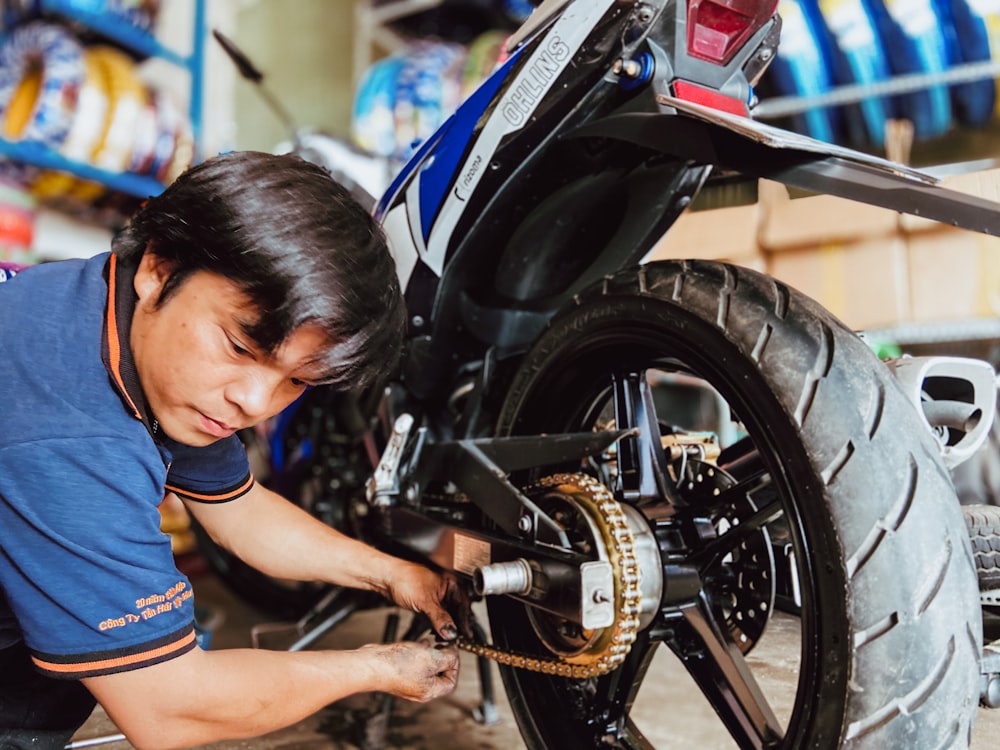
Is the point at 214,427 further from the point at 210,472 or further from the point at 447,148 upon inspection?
the point at 447,148

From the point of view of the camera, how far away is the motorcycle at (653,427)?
532 mm

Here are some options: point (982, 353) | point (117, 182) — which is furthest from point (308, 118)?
point (982, 353)

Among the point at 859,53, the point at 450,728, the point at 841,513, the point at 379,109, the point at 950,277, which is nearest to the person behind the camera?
the point at 841,513

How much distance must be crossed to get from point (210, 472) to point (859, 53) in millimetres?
2194

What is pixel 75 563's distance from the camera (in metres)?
0.55

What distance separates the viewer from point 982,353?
2.37 meters

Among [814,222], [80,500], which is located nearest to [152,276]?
[80,500]

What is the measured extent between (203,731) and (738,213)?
1.86 meters

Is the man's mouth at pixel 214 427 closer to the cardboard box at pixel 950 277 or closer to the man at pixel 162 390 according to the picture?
the man at pixel 162 390

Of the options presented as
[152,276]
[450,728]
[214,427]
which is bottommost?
[450,728]

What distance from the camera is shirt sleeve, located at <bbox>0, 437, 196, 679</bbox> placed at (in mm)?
546

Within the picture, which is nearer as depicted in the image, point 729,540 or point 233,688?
point 233,688

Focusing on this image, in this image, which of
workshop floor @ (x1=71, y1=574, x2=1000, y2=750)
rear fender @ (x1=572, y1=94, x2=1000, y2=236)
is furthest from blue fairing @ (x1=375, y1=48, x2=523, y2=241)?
workshop floor @ (x1=71, y1=574, x2=1000, y2=750)

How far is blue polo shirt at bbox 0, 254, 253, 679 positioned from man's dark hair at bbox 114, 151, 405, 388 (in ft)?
0.26
